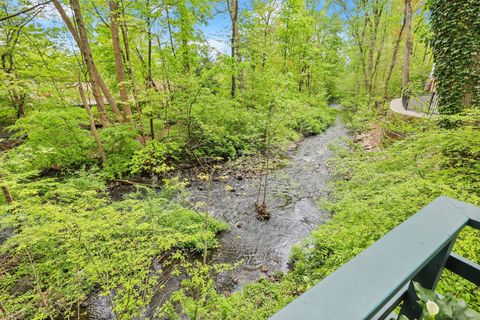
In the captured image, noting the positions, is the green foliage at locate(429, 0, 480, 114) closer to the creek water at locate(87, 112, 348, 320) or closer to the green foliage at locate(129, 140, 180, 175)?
the creek water at locate(87, 112, 348, 320)

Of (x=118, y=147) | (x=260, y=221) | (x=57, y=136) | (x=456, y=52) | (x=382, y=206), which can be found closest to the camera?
(x=382, y=206)

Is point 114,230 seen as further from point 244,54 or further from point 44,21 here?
point 244,54

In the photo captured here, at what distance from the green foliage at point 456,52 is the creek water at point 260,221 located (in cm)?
235

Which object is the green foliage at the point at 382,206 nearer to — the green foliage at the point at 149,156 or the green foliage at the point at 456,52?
the green foliage at the point at 456,52

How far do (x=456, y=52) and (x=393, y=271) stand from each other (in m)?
6.19

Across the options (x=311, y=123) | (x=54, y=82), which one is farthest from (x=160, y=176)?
(x=311, y=123)

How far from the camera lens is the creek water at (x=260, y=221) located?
13.7ft

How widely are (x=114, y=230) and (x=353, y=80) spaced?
2363 centimetres

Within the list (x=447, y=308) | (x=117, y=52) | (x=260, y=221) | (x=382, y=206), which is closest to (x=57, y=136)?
(x=117, y=52)

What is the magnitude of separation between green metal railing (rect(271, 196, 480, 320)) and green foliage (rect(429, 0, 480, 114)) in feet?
18.1

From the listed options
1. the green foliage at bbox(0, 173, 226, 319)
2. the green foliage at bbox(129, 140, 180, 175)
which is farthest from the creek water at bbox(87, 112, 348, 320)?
the green foliage at bbox(129, 140, 180, 175)

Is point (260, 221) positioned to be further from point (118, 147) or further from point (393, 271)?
point (118, 147)

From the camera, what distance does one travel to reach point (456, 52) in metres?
4.56

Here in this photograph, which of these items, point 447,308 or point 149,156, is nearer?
point 447,308
